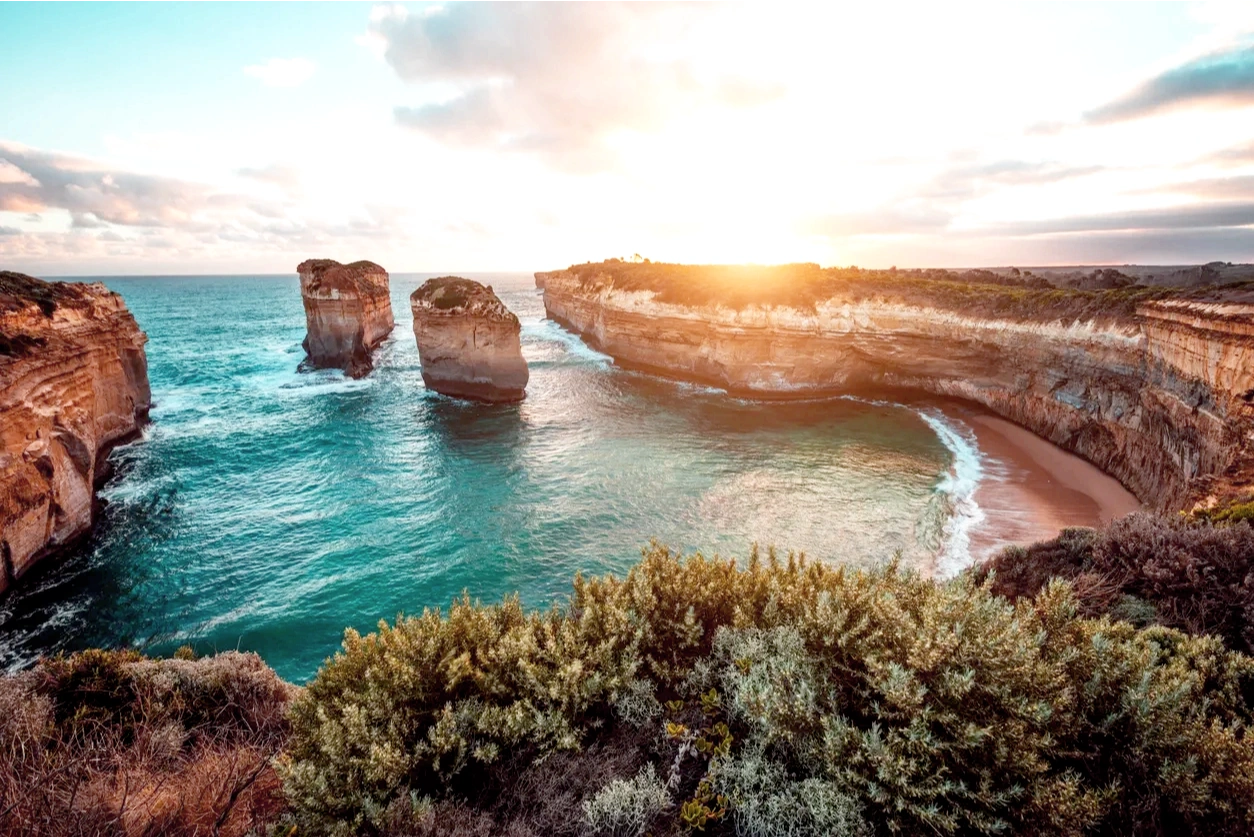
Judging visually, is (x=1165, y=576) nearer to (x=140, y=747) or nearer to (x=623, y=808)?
(x=623, y=808)

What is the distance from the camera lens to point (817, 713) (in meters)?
4.51

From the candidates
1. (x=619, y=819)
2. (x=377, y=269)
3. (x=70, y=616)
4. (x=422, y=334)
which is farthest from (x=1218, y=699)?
(x=377, y=269)

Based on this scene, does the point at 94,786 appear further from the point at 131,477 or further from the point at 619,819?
the point at 131,477

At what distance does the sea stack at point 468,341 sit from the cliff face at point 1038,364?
13.0m

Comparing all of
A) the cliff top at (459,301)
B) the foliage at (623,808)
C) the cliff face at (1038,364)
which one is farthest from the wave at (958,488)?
the cliff top at (459,301)

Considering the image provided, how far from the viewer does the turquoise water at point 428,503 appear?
13.4 m

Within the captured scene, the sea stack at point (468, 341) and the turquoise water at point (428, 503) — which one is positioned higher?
the sea stack at point (468, 341)

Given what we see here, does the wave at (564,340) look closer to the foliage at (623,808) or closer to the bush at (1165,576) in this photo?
the bush at (1165,576)

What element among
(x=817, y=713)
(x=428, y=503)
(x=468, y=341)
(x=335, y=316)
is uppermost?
(x=335, y=316)

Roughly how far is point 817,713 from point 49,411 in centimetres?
2342

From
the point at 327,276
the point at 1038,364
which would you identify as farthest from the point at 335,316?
the point at 1038,364

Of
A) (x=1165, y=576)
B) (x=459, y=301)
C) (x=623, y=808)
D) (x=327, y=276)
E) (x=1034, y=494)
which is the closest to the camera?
(x=623, y=808)

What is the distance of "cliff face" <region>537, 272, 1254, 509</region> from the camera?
14.8 m

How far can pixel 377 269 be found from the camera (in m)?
49.3
